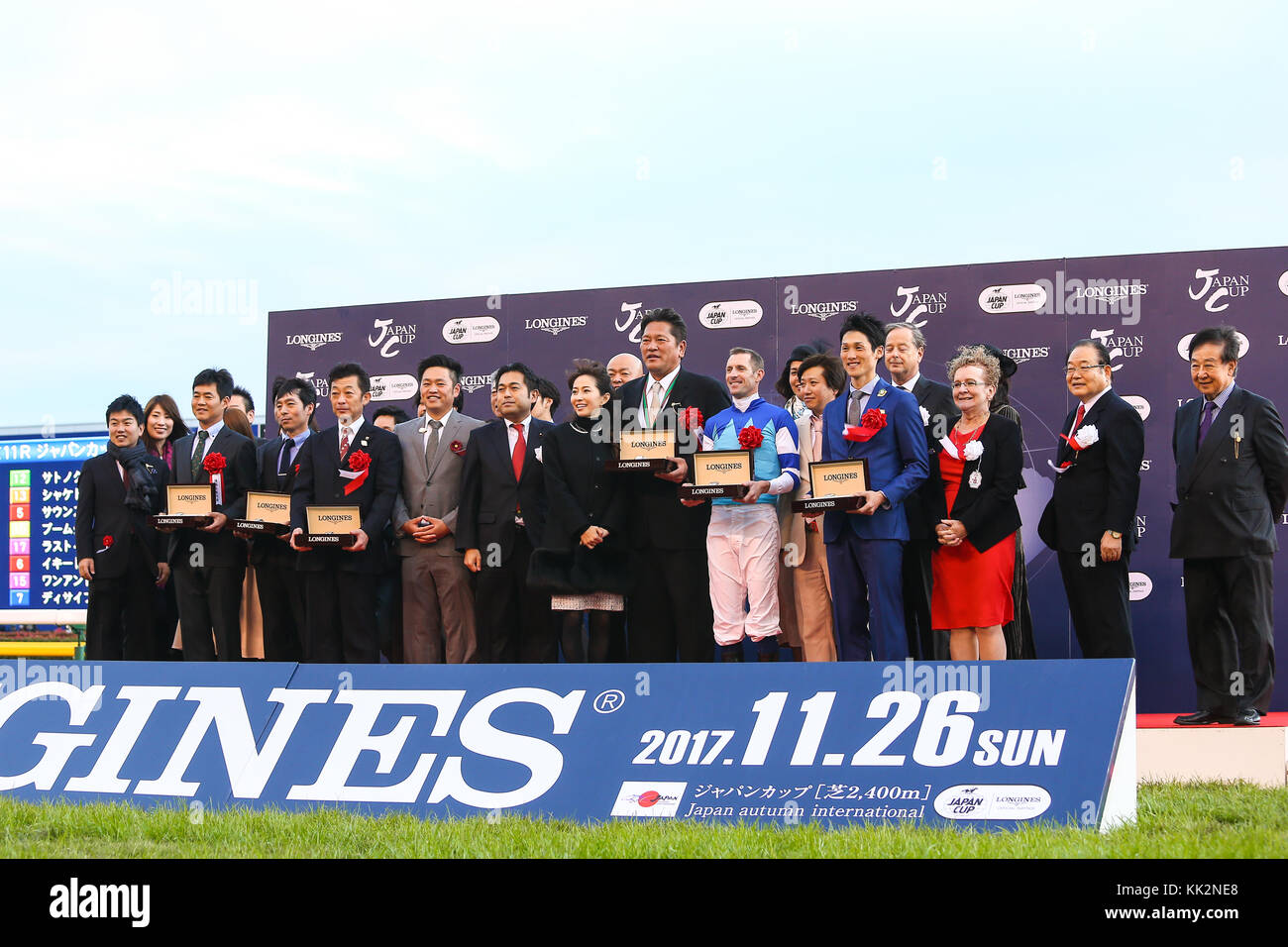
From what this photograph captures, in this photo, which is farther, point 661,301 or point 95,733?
point 661,301

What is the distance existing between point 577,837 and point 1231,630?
3.91 m

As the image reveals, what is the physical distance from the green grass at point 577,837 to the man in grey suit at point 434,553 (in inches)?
97.5

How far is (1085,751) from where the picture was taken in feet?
14.8

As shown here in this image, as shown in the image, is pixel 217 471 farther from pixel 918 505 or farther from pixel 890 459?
pixel 918 505

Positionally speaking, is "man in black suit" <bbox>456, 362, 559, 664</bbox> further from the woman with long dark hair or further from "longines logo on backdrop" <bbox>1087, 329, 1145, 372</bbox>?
"longines logo on backdrop" <bbox>1087, 329, 1145, 372</bbox>

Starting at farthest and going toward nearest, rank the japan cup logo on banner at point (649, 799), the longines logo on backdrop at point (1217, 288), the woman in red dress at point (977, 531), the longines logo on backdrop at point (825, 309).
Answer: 1. the longines logo on backdrop at point (825, 309)
2. the longines logo on backdrop at point (1217, 288)
3. the woman in red dress at point (977, 531)
4. the japan cup logo on banner at point (649, 799)

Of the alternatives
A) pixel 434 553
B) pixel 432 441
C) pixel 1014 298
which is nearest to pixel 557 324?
pixel 432 441

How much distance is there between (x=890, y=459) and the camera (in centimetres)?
652

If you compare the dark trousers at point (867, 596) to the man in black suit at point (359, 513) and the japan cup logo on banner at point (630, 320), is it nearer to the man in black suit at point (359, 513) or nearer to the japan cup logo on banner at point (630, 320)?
the man in black suit at point (359, 513)

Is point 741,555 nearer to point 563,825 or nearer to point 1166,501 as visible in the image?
point 563,825

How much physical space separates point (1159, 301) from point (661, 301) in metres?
3.67

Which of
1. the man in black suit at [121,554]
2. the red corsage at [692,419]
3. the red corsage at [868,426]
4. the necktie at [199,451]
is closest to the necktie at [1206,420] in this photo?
the red corsage at [868,426]

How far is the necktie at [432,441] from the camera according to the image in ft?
25.0
